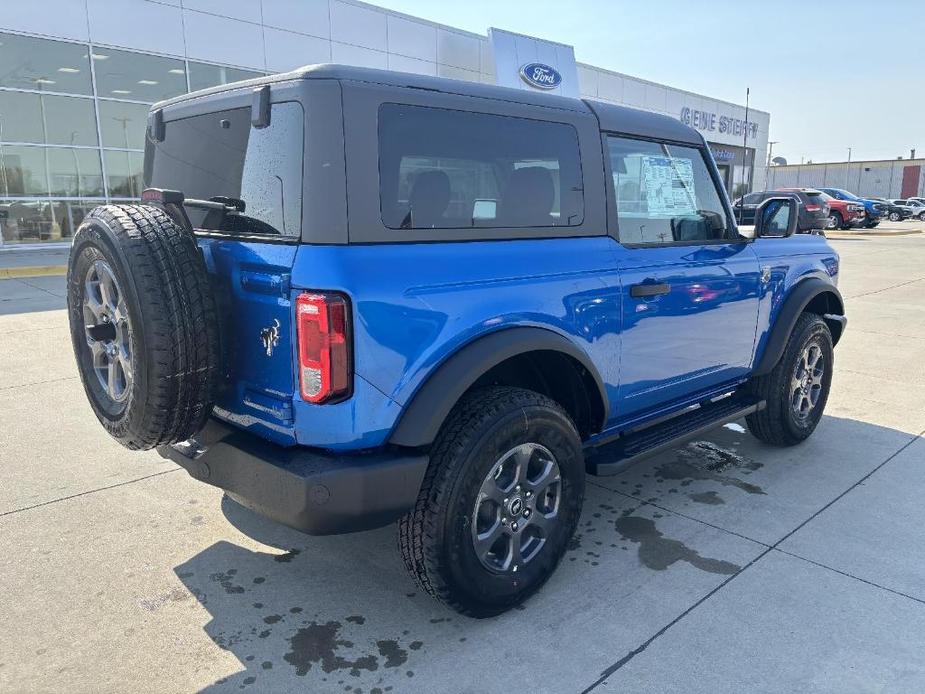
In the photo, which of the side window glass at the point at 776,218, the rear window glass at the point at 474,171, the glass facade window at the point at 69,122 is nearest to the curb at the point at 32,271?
the glass facade window at the point at 69,122

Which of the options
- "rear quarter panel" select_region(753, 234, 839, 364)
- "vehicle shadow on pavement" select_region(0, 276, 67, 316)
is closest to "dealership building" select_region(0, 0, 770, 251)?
"vehicle shadow on pavement" select_region(0, 276, 67, 316)

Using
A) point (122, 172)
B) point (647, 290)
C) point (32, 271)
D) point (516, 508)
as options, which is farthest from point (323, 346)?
point (122, 172)

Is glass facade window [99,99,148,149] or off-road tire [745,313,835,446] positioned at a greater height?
glass facade window [99,99,148,149]

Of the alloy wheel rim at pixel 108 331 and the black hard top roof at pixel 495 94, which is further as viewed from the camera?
the alloy wheel rim at pixel 108 331

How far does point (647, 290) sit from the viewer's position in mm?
3137

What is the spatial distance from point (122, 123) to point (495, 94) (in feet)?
52.6

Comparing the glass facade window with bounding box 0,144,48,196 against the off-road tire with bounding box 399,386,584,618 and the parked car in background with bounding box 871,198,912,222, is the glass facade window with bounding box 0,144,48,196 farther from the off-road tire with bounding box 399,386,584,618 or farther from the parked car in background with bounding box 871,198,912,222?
the parked car in background with bounding box 871,198,912,222

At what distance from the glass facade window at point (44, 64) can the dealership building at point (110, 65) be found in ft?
0.07

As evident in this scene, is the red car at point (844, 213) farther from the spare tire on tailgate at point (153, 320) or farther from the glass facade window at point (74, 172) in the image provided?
the spare tire on tailgate at point (153, 320)

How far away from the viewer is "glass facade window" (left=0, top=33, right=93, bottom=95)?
14.1 metres

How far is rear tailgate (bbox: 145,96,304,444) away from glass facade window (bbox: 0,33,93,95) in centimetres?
1469

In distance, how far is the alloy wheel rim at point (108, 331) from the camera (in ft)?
8.07

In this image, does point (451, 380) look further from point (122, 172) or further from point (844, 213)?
point (844, 213)

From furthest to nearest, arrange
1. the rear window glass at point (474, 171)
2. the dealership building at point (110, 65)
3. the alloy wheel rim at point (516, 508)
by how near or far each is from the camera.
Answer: the dealership building at point (110, 65) < the alloy wheel rim at point (516, 508) < the rear window glass at point (474, 171)
